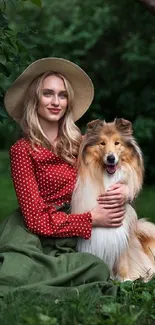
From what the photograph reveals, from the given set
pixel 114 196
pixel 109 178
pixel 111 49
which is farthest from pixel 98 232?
pixel 111 49

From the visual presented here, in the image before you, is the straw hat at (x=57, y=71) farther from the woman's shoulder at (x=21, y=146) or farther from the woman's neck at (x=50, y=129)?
the woman's shoulder at (x=21, y=146)

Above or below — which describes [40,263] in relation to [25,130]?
below

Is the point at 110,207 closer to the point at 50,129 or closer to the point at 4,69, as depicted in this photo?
the point at 50,129

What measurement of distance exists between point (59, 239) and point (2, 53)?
1491 mm

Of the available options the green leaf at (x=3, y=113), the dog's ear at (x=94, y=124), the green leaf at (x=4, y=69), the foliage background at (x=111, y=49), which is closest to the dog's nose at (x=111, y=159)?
the dog's ear at (x=94, y=124)

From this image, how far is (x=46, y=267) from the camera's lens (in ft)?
17.8

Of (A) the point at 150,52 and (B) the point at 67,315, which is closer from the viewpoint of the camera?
(B) the point at 67,315

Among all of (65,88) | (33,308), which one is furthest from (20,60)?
(33,308)

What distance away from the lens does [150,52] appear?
11.9m

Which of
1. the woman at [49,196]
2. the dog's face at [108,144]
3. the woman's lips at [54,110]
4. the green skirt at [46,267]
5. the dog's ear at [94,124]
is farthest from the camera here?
the woman's lips at [54,110]

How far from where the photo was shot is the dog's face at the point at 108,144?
551cm

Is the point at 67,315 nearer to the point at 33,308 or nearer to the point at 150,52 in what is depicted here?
the point at 33,308

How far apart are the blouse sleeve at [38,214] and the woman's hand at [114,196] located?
14cm

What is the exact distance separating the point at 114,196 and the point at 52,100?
2.47 ft
